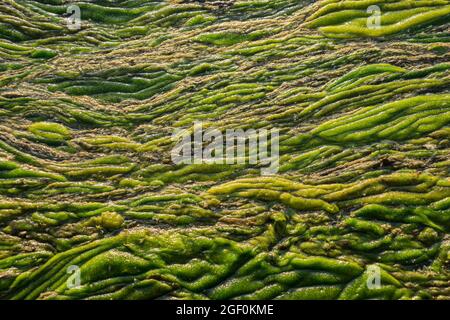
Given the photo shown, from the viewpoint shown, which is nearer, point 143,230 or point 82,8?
point 143,230

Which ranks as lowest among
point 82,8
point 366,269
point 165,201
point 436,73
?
point 366,269

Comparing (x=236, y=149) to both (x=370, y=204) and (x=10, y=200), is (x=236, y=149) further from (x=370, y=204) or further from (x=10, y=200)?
(x=10, y=200)

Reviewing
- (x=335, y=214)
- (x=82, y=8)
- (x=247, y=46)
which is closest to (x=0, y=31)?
(x=82, y=8)

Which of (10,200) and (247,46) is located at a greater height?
(247,46)

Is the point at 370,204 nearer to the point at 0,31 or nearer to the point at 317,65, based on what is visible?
the point at 317,65
